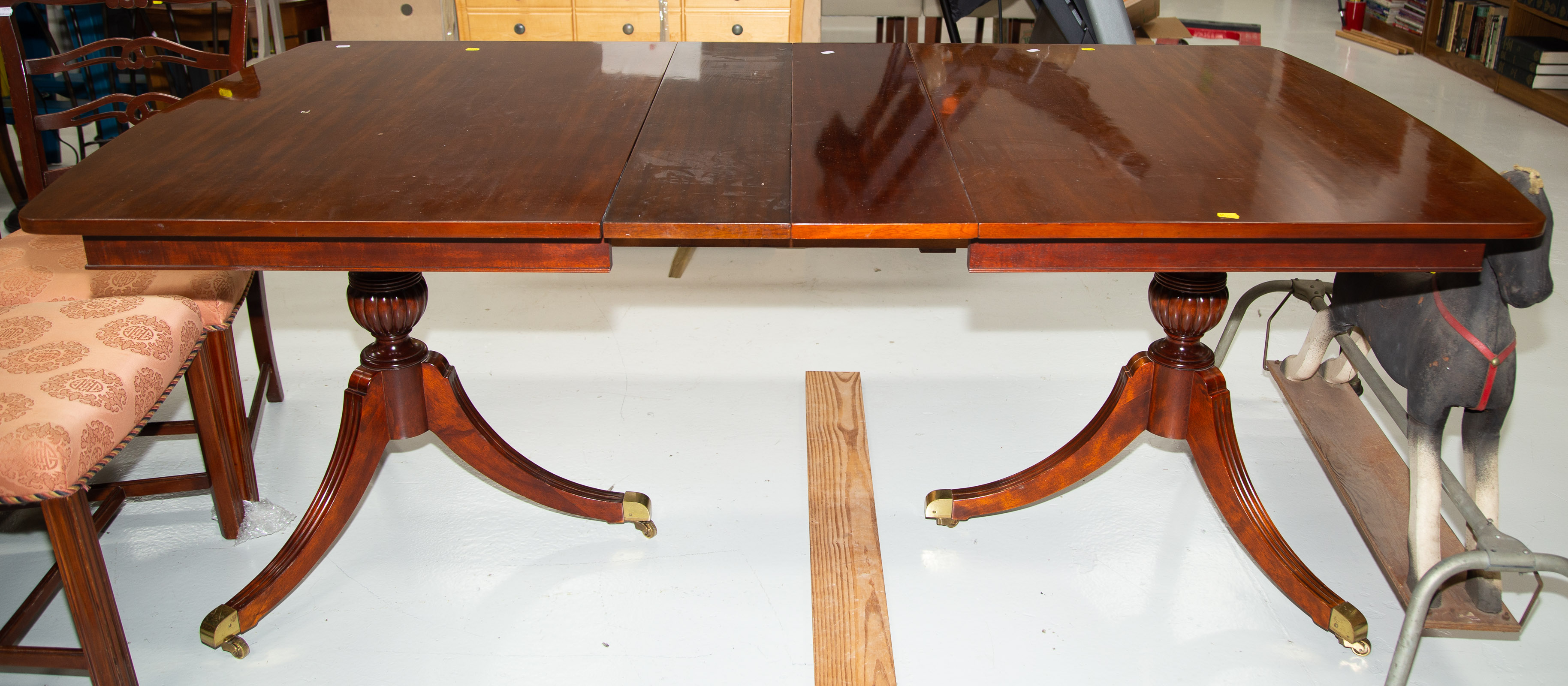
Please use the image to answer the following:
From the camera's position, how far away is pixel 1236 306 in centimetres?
206

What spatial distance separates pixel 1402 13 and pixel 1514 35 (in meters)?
1.29

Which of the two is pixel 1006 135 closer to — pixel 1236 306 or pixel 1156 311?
pixel 1156 311

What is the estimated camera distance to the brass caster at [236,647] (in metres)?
1.53

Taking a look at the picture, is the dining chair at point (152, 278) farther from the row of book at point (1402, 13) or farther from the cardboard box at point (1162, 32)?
the row of book at point (1402, 13)

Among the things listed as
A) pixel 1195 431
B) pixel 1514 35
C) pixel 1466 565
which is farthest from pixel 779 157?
pixel 1514 35

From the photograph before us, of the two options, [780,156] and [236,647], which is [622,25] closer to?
[780,156]

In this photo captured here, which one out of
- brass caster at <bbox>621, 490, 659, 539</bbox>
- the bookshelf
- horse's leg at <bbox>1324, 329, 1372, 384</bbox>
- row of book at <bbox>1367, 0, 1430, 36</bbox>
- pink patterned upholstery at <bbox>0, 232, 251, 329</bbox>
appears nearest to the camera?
pink patterned upholstery at <bbox>0, 232, 251, 329</bbox>

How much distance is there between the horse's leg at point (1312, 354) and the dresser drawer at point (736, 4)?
175 cm

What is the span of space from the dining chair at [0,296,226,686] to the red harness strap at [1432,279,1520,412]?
5.74 feet

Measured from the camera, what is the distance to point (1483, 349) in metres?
1.44

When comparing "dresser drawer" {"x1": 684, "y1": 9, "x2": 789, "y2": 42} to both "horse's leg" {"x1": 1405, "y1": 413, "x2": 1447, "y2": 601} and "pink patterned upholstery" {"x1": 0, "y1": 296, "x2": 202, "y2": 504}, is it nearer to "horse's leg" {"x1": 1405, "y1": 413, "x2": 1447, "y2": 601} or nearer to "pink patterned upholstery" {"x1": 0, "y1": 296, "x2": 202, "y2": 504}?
"pink patterned upholstery" {"x1": 0, "y1": 296, "x2": 202, "y2": 504}

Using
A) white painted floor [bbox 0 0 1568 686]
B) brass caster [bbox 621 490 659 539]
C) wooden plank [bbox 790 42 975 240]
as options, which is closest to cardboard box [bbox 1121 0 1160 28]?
white painted floor [bbox 0 0 1568 686]

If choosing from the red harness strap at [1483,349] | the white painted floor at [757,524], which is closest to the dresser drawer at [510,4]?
the white painted floor at [757,524]

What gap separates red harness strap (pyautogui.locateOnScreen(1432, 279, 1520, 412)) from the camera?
1438 mm
